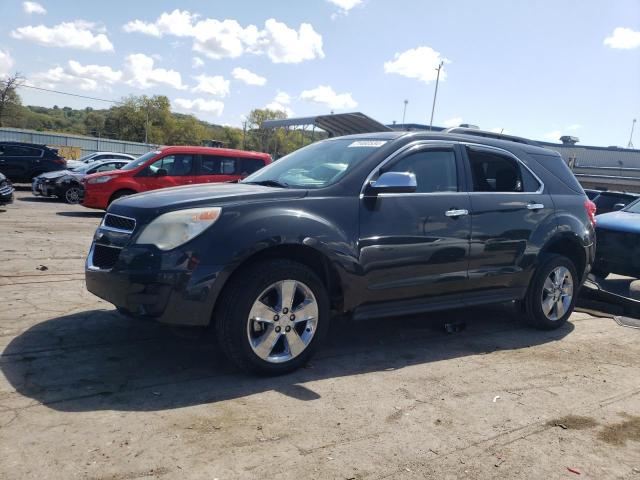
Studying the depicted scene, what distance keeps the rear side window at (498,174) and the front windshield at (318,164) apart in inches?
41.4

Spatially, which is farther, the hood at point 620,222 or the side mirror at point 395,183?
the hood at point 620,222

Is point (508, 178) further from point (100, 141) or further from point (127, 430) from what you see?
point (100, 141)

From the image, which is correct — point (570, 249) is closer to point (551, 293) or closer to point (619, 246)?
point (551, 293)

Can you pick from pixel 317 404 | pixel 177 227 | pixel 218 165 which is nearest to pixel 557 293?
pixel 317 404

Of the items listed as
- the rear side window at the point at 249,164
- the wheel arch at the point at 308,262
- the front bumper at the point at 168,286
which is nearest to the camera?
the front bumper at the point at 168,286

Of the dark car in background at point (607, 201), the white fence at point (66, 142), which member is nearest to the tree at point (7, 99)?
the white fence at point (66, 142)

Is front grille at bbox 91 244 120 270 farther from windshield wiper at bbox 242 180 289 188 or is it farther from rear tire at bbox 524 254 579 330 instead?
rear tire at bbox 524 254 579 330

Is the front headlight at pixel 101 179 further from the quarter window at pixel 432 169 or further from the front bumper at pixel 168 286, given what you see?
the front bumper at pixel 168 286

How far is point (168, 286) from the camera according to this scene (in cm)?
377

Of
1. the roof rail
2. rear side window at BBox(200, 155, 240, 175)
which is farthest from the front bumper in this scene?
rear side window at BBox(200, 155, 240, 175)

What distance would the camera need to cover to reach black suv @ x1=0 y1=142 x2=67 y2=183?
19750mm

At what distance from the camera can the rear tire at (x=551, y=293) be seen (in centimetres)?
584

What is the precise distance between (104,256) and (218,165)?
10593 mm

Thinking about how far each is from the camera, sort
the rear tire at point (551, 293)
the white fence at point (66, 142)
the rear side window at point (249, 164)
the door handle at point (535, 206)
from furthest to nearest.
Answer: the white fence at point (66, 142) < the rear side window at point (249, 164) < the rear tire at point (551, 293) < the door handle at point (535, 206)
